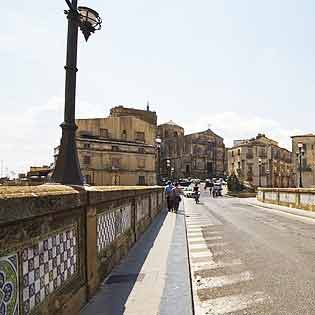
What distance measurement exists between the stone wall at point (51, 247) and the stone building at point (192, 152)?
103557mm

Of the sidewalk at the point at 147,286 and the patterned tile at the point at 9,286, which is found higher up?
the patterned tile at the point at 9,286

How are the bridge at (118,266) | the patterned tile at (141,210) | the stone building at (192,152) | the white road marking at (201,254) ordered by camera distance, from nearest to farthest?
the bridge at (118,266), the white road marking at (201,254), the patterned tile at (141,210), the stone building at (192,152)

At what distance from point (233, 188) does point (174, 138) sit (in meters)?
49.9

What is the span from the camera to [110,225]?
710 cm

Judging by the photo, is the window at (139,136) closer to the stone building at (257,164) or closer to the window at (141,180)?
the window at (141,180)

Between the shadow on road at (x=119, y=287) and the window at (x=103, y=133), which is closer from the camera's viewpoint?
the shadow on road at (x=119, y=287)

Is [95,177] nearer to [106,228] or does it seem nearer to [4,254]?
[106,228]

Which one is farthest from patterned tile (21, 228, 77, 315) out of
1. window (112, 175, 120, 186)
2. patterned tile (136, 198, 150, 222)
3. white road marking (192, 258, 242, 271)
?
window (112, 175, 120, 186)

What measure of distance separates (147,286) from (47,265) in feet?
9.37

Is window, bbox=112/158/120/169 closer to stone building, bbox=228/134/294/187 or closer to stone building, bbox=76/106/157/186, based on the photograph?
stone building, bbox=76/106/157/186

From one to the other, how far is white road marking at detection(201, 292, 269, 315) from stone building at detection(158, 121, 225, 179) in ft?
339

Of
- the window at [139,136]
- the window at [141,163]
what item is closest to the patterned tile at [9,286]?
the window at [141,163]

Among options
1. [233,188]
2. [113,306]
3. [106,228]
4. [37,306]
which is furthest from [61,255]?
[233,188]

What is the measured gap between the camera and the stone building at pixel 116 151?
206ft
